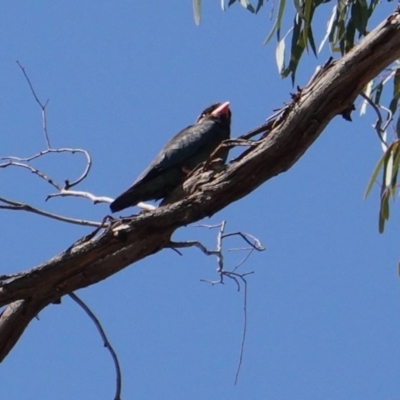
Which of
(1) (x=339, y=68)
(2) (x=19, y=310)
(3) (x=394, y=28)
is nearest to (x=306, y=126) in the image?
(1) (x=339, y=68)

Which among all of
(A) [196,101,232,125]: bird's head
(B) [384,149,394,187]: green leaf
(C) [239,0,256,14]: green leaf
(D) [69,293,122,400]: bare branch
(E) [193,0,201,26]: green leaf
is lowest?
(D) [69,293,122,400]: bare branch

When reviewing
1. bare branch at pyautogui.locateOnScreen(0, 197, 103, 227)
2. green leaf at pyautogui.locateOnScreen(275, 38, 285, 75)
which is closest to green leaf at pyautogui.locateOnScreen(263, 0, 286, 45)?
green leaf at pyautogui.locateOnScreen(275, 38, 285, 75)

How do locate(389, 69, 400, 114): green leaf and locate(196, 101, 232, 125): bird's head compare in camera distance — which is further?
locate(196, 101, 232, 125): bird's head

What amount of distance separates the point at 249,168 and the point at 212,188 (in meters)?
0.08

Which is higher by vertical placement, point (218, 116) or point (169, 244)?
point (218, 116)

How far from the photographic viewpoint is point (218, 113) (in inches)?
148

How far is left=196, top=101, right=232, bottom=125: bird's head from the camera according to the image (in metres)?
3.73

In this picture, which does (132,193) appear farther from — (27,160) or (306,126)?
(306,126)

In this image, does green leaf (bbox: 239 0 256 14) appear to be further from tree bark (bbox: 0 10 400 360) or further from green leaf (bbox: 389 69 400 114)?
tree bark (bbox: 0 10 400 360)

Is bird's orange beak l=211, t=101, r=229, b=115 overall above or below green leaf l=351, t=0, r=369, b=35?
above

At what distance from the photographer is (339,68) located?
203cm

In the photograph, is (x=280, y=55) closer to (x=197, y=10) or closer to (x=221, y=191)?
(x=197, y=10)

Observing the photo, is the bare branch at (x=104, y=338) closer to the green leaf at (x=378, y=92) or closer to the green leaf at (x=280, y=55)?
the green leaf at (x=280, y=55)

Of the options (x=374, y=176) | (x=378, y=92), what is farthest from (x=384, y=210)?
(x=378, y=92)
